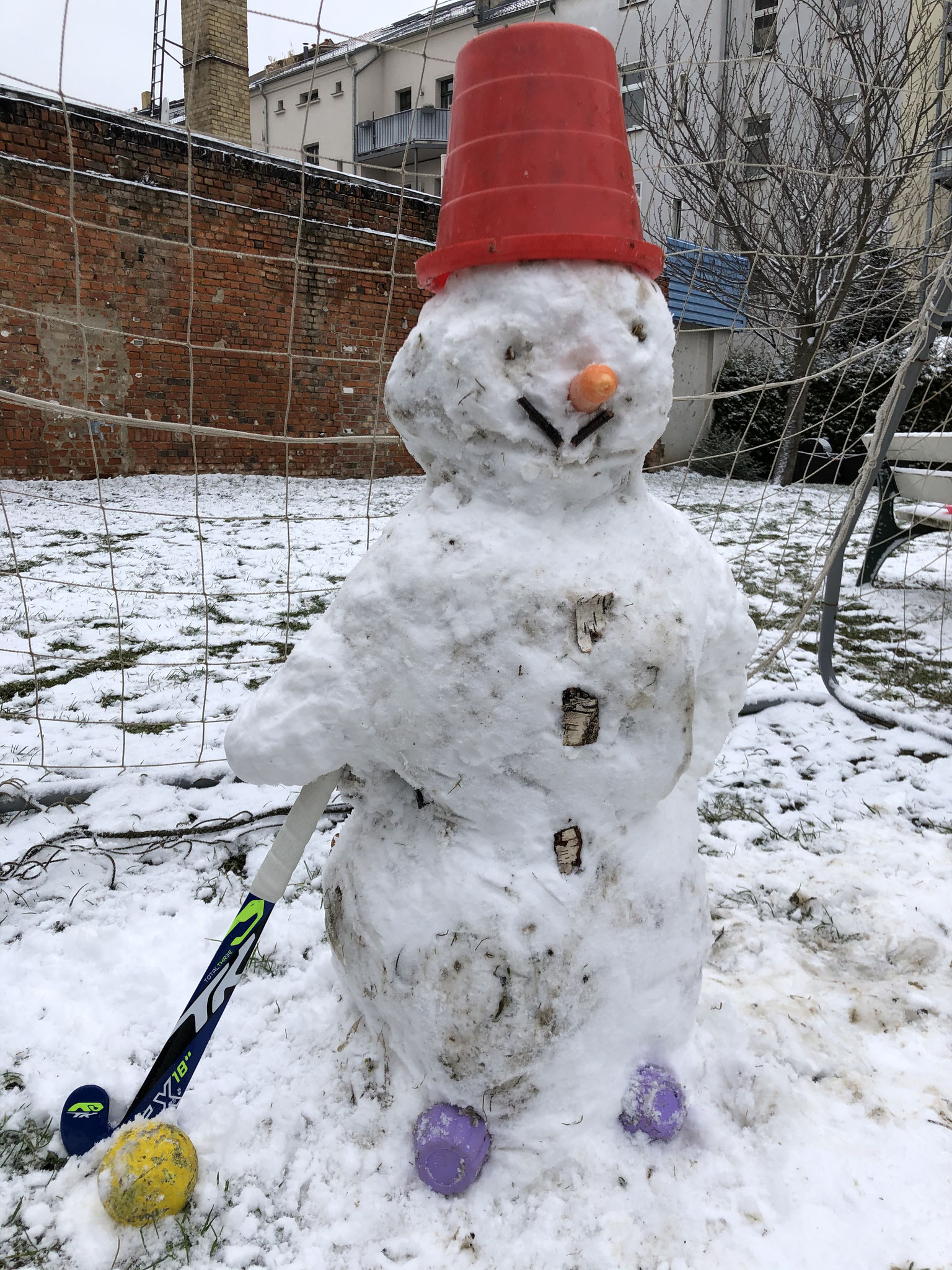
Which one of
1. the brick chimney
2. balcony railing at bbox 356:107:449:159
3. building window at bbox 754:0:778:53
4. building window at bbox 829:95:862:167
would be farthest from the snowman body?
balcony railing at bbox 356:107:449:159

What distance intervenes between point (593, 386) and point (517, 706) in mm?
436

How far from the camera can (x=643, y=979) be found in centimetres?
129

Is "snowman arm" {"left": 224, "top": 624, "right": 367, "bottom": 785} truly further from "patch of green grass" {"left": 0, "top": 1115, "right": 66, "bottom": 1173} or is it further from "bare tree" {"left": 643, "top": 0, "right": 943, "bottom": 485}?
"bare tree" {"left": 643, "top": 0, "right": 943, "bottom": 485}

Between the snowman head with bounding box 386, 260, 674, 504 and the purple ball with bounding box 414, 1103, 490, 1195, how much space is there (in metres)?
0.92

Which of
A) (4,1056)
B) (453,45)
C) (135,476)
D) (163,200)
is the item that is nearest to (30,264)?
(163,200)

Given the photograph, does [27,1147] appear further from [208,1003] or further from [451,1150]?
[451,1150]

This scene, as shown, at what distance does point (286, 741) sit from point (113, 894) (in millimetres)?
1011

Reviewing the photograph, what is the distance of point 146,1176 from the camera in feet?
3.90

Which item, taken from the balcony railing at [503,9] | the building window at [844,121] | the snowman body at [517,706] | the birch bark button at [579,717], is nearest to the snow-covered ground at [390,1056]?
the snowman body at [517,706]

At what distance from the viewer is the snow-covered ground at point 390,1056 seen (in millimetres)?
1200

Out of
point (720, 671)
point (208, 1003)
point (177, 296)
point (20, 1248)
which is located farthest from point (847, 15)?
point (20, 1248)

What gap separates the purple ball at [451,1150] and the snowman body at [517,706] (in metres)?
0.04

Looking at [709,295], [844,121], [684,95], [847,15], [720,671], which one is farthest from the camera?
[844,121]

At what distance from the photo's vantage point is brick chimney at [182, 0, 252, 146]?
9.16 m
